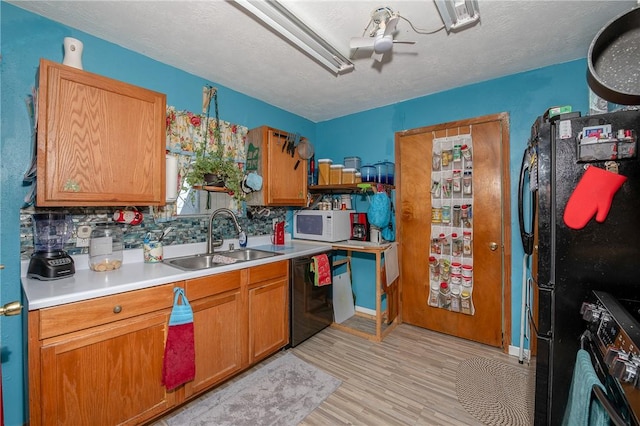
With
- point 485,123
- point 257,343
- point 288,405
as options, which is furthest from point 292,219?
point 485,123

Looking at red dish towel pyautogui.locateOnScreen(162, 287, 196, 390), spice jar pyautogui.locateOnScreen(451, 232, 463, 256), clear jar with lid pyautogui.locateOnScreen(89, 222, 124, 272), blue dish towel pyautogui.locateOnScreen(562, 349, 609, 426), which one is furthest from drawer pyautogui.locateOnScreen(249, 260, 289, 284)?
blue dish towel pyautogui.locateOnScreen(562, 349, 609, 426)

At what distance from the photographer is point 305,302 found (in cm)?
259

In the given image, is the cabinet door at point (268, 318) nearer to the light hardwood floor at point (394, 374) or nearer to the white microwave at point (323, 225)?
the light hardwood floor at point (394, 374)

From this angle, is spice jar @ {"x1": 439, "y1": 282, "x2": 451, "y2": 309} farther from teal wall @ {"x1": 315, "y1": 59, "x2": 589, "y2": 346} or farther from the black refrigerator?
the black refrigerator

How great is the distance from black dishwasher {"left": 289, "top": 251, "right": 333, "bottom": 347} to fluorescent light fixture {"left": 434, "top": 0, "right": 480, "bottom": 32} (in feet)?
6.88

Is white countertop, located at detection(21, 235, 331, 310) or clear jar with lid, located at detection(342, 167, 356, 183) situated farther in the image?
clear jar with lid, located at detection(342, 167, 356, 183)

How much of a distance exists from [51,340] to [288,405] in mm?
1365

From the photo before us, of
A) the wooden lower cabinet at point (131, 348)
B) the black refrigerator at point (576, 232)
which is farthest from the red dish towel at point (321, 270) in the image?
the black refrigerator at point (576, 232)

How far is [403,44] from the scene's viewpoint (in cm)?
194

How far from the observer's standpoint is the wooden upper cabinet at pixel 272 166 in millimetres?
2641

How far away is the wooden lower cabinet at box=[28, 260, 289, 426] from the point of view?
125 centimetres

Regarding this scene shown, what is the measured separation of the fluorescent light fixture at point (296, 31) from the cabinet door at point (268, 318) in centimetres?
184

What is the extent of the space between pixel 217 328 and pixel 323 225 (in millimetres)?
1467

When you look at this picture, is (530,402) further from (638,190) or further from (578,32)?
(578,32)
